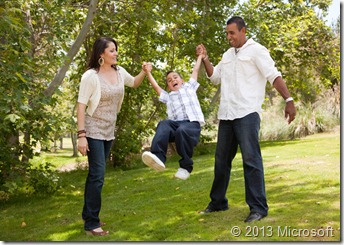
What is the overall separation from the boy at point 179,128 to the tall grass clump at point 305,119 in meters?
15.0

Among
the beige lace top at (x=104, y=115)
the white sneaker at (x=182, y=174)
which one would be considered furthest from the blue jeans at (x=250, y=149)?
the beige lace top at (x=104, y=115)

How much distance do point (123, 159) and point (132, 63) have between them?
110 inches

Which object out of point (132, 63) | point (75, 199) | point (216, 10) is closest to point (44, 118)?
point (75, 199)

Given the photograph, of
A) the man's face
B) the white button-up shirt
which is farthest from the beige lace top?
the man's face

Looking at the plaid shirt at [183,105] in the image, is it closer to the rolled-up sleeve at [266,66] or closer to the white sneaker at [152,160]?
the white sneaker at [152,160]

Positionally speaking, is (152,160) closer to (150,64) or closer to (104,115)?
(104,115)

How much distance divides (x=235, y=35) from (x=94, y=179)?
212 cm

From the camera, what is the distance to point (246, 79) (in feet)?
16.9

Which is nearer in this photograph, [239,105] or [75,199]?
[239,105]

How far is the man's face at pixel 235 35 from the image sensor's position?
516 centimetres

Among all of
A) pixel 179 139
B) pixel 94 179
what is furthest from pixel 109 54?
pixel 94 179

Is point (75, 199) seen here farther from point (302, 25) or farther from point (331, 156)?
point (302, 25)

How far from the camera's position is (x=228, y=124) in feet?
17.5

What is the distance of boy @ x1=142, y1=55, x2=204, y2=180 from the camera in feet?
16.8
